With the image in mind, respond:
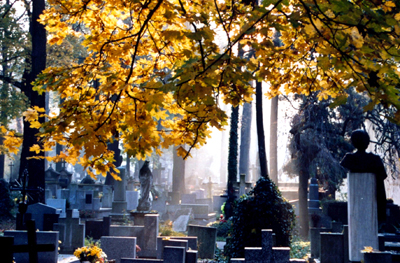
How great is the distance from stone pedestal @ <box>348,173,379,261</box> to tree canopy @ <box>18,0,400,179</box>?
4.56ft

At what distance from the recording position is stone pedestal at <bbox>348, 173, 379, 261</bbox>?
5.23 meters

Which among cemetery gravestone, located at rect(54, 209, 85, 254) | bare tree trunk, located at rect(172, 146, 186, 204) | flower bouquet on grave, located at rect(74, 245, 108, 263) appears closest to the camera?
flower bouquet on grave, located at rect(74, 245, 108, 263)

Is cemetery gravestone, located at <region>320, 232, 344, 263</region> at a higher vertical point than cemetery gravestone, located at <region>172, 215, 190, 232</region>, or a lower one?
higher

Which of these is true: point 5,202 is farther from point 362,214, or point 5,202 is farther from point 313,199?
point 362,214

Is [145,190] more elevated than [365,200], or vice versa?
[365,200]

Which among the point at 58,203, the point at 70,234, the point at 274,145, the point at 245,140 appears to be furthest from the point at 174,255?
the point at 245,140

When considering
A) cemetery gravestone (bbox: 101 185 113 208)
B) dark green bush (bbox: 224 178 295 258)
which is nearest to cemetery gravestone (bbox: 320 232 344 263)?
dark green bush (bbox: 224 178 295 258)

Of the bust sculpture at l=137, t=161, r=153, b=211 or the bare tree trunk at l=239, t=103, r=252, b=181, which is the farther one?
the bare tree trunk at l=239, t=103, r=252, b=181

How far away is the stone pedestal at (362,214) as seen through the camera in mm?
5227

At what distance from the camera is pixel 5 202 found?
18859mm

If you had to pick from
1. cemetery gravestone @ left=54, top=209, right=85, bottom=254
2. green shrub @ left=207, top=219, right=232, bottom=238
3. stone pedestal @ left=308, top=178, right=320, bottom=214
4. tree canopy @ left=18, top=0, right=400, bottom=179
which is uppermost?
tree canopy @ left=18, top=0, right=400, bottom=179

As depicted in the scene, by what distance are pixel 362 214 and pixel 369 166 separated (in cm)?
64

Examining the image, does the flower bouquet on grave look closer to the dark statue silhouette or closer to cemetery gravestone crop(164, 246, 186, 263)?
cemetery gravestone crop(164, 246, 186, 263)

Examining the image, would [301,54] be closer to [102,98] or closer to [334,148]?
[102,98]
